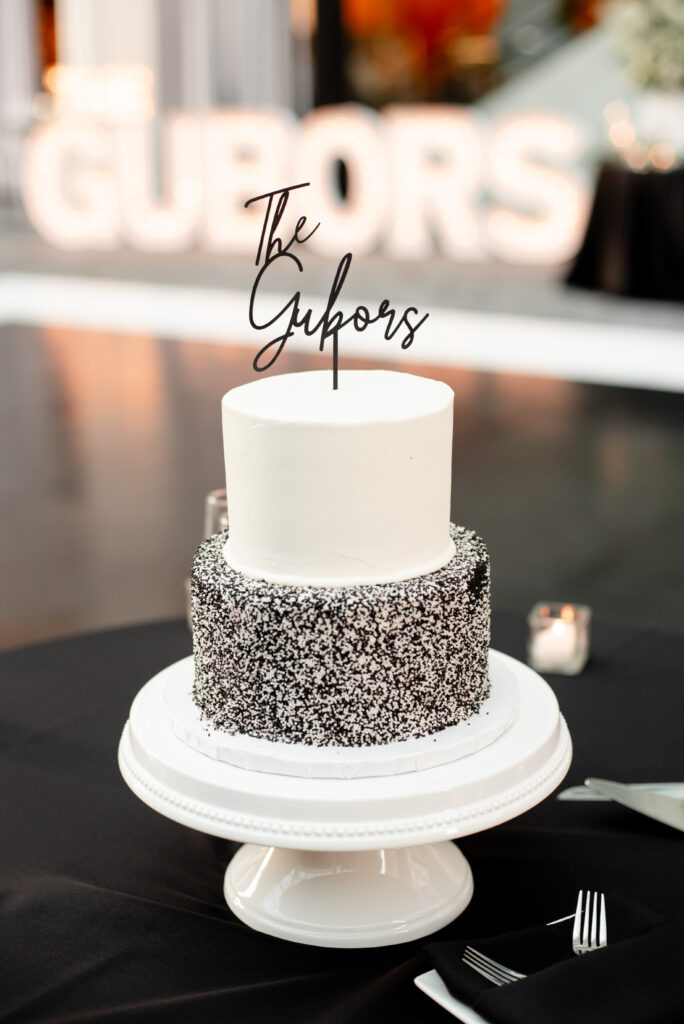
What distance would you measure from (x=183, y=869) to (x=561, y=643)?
2.14 ft

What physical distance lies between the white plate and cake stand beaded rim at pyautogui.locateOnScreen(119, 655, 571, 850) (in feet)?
0.38

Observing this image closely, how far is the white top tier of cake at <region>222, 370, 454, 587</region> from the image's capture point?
118cm

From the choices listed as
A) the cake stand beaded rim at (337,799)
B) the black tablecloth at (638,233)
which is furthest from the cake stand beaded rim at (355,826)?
the black tablecloth at (638,233)

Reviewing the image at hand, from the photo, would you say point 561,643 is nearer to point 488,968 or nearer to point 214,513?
point 214,513

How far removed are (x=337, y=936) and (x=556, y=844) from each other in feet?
0.94

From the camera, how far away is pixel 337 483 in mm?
1188

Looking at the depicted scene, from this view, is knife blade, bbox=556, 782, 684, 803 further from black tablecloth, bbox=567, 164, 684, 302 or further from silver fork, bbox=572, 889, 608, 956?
black tablecloth, bbox=567, 164, 684, 302

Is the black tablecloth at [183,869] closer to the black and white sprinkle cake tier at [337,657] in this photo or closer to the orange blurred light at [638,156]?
the black and white sprinkle cake tier at [337,657]

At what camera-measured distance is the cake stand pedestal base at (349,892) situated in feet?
3.98

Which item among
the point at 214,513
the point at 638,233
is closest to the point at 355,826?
the point at 214,513

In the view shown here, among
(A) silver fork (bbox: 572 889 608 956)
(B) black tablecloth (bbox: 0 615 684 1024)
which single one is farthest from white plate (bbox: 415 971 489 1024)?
(A) silver fork (bbox: 572 889 608 956)

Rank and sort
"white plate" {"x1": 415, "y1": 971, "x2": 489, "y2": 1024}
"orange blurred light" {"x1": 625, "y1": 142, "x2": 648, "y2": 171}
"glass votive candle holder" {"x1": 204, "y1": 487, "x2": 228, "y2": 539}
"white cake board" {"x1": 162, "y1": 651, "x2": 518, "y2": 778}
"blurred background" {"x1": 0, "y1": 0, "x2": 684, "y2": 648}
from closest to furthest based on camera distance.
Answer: "white plate" {"x1": 415, "y1": 971, "x2": 489, "y2": 1024} < "white cake board" {"x1": 162, "y1": 651, "x2": 518, "y2": 778} < "glass votive candle holder" {"x1": 204, "y1": 487, "x2": 228, "y2": 539} < "blurred background" {"x1": 0, "y1": 0, "x2": 684, "y2": 648} < "orange blurred light" {"x1": 625, "y1": 142, "x2": 648, "y2": 171}

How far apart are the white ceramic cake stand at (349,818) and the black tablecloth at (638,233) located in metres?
6.71

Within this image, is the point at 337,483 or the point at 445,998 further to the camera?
the point at 337,483
